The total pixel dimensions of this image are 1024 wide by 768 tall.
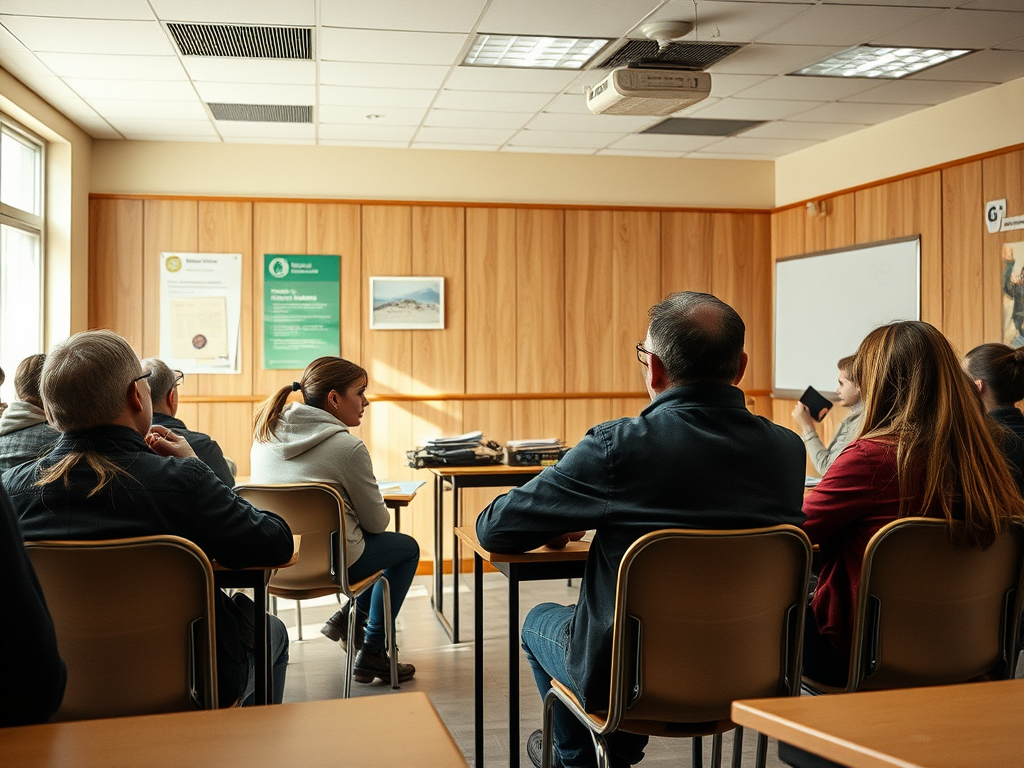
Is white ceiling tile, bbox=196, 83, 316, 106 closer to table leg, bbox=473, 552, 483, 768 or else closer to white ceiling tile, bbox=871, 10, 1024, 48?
white ceiling tile, bbox=871, 10, 1024, 48

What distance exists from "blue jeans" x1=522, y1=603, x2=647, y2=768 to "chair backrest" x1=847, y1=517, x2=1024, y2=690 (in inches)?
22.7

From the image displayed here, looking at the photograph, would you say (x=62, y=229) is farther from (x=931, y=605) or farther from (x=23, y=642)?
(x=931, y=605)

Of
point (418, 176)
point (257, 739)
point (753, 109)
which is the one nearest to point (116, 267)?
point (418, 176)

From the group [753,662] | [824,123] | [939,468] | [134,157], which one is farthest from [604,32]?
[134,157]

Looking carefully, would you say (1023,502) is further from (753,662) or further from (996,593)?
(753,662)

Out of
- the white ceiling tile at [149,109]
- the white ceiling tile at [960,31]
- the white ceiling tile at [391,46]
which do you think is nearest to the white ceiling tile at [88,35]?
the white ceiling tile at [391,46]

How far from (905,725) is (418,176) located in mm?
6186

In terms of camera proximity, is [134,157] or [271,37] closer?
[271,37]

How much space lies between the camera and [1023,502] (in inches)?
87.2

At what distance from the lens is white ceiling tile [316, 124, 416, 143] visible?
6.17 metres

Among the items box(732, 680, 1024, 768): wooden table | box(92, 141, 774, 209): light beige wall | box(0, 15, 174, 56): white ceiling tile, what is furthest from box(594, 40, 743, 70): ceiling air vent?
box(732, 680, 1024, 768): wooden table

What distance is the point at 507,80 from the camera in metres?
5.11

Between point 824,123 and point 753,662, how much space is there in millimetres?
4897

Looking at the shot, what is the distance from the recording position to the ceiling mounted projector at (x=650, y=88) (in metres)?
4.45
